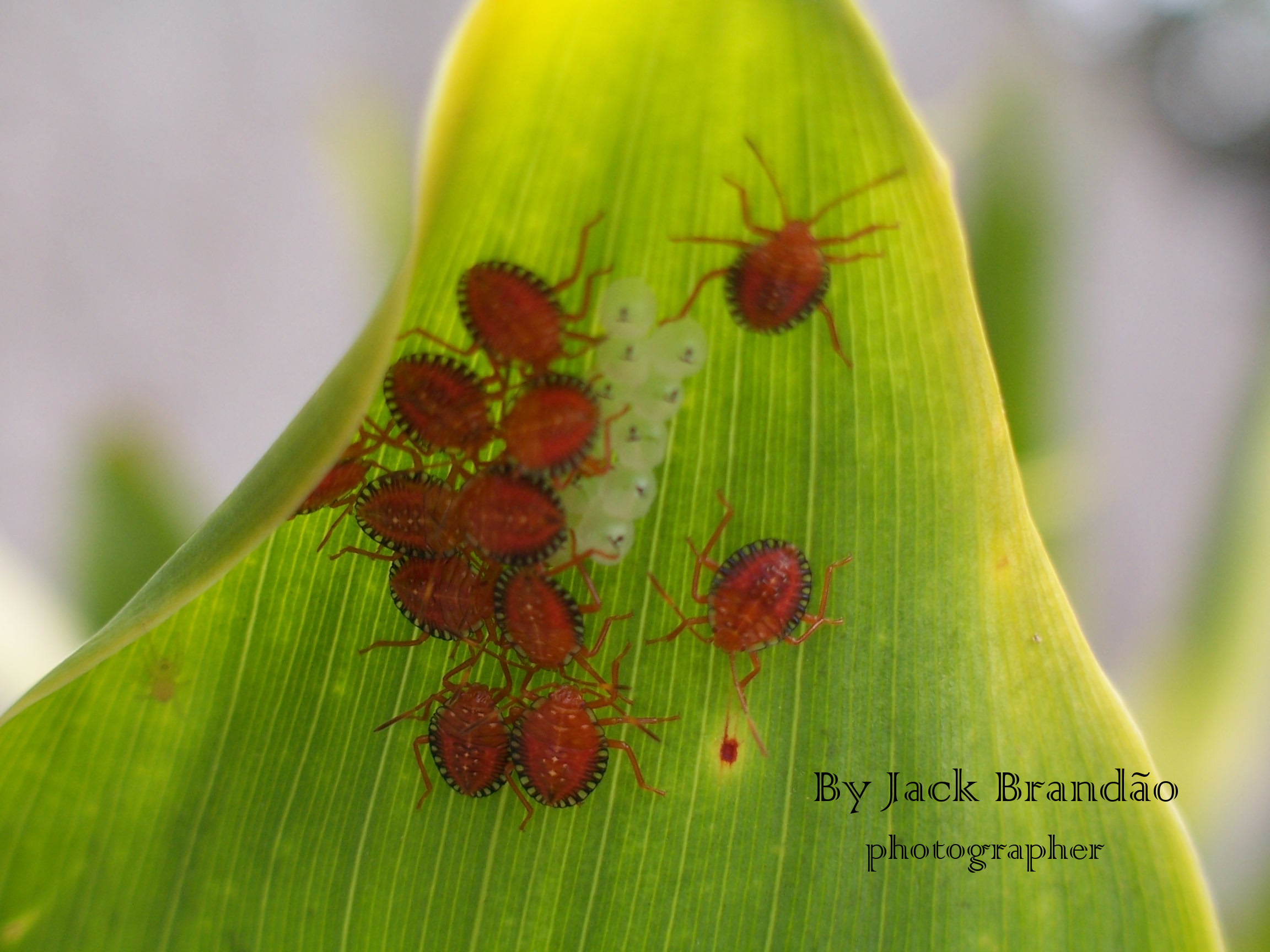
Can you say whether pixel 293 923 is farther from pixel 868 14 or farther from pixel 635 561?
pixel 868 14

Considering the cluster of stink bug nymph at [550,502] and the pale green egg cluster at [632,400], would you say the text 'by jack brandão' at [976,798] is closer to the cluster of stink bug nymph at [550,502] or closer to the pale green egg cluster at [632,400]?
the cluster of stink bug nymph at [550,502]

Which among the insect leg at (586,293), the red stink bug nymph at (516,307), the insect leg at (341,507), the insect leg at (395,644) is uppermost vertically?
the insect leg at (586,293)

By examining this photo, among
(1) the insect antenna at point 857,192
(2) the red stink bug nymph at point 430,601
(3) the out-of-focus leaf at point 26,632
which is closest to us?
(1) the insect antenna at point 857,192

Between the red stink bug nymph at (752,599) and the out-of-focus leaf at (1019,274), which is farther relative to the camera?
the out-of-focus leaf at (1019,274)

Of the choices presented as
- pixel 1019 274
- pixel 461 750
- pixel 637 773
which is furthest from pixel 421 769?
pixel 1019 274

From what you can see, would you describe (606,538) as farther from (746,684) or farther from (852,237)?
(852,237)

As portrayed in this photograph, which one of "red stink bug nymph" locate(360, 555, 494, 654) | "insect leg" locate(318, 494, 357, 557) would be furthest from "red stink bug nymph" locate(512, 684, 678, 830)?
"insect leg" locate(318, 494, 357, 557)

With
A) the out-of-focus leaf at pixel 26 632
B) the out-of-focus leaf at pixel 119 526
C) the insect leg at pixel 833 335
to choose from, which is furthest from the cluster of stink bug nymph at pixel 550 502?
the out-of-focus leaf at pixel 119 526
